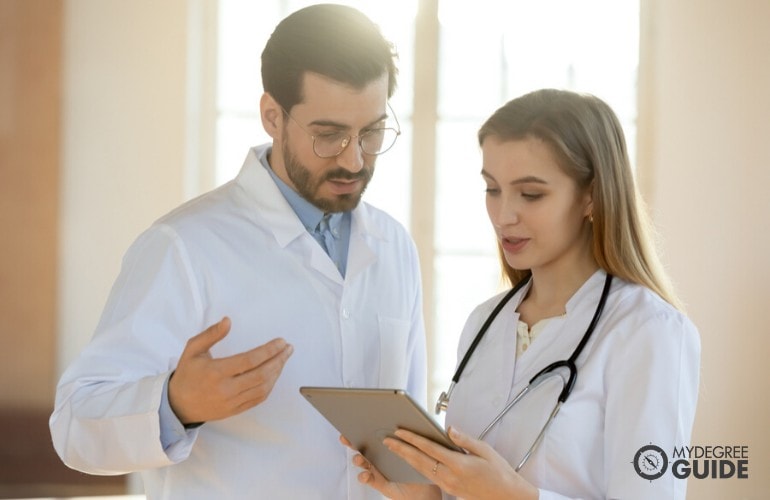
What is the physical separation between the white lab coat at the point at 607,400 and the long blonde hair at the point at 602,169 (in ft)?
0.16

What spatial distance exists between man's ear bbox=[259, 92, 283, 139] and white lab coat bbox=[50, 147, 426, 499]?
73 millimetres

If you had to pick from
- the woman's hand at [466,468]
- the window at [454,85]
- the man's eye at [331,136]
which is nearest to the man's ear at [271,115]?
the man's eye at [331,136]

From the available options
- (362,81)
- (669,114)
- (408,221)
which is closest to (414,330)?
(362,81)

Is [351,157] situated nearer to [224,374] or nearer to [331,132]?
[331,132]

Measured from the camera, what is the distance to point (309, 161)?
1.98 metres

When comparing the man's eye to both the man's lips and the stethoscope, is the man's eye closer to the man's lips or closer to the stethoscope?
the man's lips

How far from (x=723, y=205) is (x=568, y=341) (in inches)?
105

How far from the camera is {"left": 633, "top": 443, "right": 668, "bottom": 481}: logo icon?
1.58 metres

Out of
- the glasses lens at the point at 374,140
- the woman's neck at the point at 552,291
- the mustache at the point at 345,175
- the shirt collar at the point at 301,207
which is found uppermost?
the glasses lens at the point at 374,140

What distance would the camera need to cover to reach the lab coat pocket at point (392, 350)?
81.4 inches

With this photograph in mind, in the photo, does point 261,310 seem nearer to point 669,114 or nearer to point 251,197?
point 251,197

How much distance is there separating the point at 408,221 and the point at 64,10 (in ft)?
5.39

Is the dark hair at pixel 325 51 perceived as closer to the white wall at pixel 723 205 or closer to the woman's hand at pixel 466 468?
the woman's hand at pixel 466 468

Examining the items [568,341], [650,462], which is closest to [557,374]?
[568,341]
